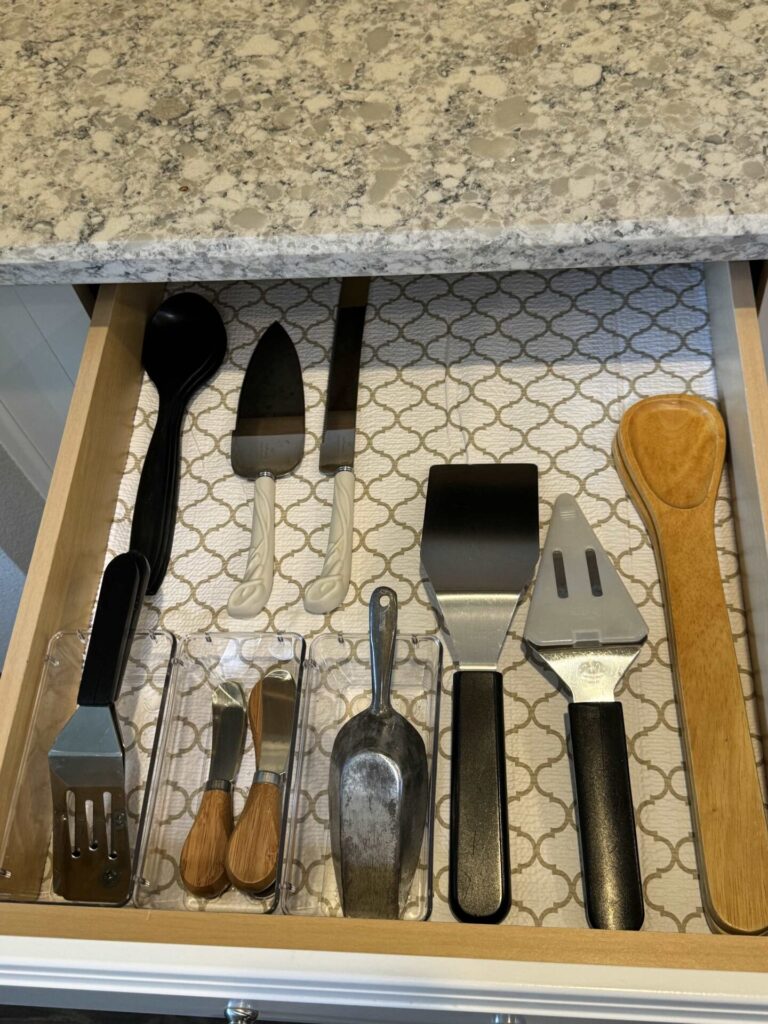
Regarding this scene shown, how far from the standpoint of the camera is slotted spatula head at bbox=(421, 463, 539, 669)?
2.01 ft

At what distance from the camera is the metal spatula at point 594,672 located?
20.4 inches

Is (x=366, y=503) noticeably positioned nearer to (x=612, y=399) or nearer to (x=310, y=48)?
(x=612, y=399)

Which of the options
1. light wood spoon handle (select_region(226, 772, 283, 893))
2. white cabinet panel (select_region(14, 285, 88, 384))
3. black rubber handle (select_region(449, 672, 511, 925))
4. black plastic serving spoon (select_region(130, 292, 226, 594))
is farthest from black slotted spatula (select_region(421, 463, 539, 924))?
white cabinet panel (select_region(14, 285, 88, 384))

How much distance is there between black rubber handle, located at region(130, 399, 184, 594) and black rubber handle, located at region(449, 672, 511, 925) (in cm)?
26

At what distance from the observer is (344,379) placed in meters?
0.76

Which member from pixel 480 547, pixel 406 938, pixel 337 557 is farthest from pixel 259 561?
pixel 406 938

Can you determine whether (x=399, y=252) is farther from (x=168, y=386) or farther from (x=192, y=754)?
→ (x=192, y=754)

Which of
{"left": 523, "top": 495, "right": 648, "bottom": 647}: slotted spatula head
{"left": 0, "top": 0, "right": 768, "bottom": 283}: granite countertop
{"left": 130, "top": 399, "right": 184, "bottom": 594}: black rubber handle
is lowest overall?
{"left": 523, "top": 495, "right": 648, "bottom": 647}: slotted spatula head

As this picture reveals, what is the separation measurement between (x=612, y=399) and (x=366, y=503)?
0.22 meters

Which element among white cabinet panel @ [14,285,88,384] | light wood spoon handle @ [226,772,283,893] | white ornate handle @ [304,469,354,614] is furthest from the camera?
white cabinet panel @ [14,285,88,384]

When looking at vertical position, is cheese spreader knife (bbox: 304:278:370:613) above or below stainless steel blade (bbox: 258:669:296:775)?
above

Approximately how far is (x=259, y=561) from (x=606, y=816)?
31cm

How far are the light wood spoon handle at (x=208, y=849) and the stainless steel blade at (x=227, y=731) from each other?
0.02 meters

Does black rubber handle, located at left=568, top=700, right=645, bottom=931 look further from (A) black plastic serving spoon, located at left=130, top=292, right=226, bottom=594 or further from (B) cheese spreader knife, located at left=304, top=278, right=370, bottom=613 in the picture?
(A) black plastic serving spoon, located at left=130, top=292, right=226, bottom=594
